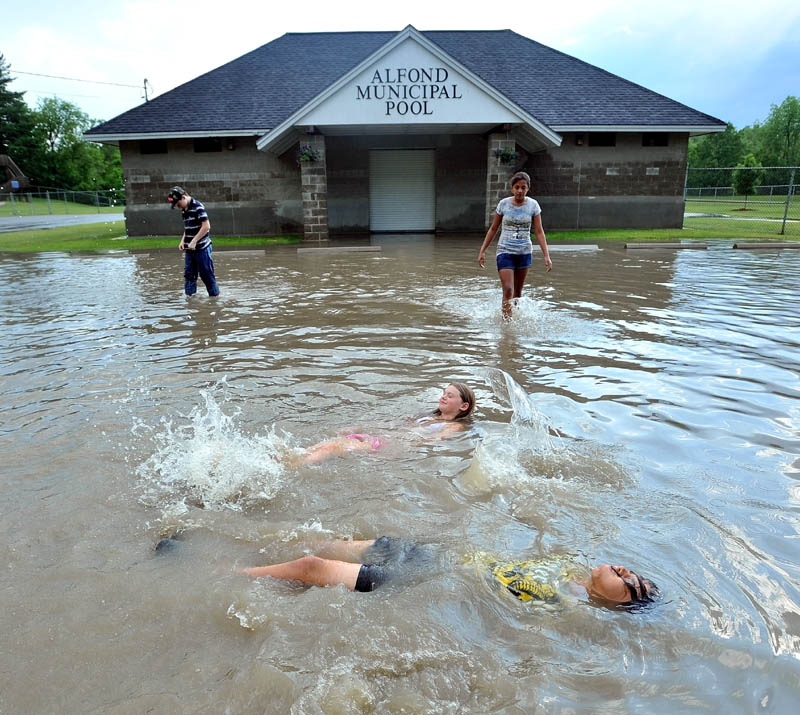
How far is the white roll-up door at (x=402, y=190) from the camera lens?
83.2 feet

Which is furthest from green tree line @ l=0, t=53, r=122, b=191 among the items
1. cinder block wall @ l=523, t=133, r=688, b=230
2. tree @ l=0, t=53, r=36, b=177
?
cinder block wall @ l=523, t=133, r=688, b=230

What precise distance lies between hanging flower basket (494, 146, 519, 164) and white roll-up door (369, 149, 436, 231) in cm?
439

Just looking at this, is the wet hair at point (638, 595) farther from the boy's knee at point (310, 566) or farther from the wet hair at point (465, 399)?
the wet hair at point (465, 399)

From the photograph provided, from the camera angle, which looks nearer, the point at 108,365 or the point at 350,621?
the point at 350,621

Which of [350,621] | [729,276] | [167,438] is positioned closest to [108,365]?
[167,438]

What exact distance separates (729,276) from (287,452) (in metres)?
12.2

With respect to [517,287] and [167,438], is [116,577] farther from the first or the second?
[517,287]

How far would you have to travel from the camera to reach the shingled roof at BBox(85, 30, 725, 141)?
2275 centimetres

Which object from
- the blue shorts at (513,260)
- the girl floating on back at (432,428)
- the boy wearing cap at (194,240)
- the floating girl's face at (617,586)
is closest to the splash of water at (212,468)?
the girl floating on back at (432,428)

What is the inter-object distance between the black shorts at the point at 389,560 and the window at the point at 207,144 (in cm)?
2276

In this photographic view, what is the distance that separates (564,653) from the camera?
8.95 ft

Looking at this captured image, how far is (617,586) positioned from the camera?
300cm

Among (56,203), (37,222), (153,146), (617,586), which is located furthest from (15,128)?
(617,586)

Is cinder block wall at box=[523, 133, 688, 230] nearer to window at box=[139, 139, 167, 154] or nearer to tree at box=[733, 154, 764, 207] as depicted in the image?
window at box=[139, 139, 167, 154]
